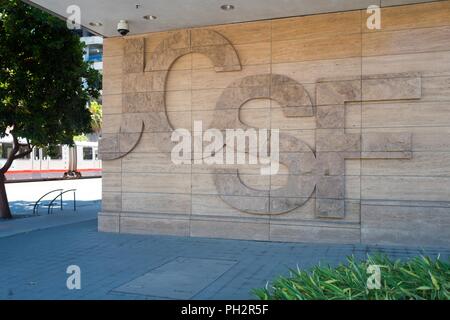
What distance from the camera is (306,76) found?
29.2 feet

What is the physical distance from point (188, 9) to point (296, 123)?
3.09 metres

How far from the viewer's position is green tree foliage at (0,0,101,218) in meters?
11.7

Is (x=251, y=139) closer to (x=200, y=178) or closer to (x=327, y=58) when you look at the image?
(x=200, y=178)

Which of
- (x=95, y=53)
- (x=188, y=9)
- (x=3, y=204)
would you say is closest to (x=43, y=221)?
(x=3, y=204)

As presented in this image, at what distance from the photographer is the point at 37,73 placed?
1207cm

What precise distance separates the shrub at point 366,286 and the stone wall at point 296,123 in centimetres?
432

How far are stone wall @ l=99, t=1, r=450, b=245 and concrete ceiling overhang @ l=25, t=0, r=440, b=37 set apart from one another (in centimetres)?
25
